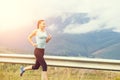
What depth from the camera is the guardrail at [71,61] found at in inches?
340

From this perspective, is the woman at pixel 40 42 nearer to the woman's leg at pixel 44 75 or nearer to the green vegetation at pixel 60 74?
the woman's leg at pixel 44 75

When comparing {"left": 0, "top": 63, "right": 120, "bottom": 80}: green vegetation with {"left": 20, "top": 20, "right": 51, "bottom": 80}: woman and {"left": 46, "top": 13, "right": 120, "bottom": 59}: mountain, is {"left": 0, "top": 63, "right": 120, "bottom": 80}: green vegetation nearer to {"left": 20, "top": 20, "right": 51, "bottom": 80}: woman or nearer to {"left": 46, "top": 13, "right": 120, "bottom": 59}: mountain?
{"left": 46, "top": 13, "right": 120, "bottom": 59}: mountain

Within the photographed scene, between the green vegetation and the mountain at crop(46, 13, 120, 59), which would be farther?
the green vegetation

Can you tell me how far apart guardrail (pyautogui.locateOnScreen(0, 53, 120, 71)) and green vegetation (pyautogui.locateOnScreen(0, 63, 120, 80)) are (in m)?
0.14

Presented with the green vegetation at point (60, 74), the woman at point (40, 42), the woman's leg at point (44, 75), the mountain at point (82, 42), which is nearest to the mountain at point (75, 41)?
the mountain at point (82, 42)

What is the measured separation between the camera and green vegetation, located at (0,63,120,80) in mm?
8852

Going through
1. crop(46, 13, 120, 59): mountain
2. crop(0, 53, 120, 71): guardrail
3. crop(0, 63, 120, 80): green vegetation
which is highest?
crop(46, 13, 120, 59): mountain

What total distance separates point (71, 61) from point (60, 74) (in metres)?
0.46

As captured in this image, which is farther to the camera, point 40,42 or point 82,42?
point 82,42

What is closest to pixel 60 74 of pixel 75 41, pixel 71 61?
pixel 71 61

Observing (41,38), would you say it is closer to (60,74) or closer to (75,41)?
(75,41)

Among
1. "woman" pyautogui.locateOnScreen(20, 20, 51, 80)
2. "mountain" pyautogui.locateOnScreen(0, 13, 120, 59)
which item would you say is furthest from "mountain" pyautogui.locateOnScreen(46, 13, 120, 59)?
"woman" pyautogui.locateOnScreen(20, 20, 51, 80)

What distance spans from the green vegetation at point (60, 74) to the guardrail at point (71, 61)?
5.5 inches

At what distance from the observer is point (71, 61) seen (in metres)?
9.04
